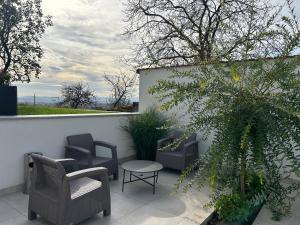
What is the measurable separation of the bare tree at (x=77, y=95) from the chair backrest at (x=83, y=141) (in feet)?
31.5

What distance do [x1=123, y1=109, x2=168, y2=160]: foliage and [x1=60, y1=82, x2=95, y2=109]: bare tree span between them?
8.74 meters

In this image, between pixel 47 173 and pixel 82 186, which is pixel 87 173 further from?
pixel 47 173

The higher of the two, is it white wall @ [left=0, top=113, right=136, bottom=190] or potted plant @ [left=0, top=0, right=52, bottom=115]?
potted plant @ [left=0, top=0, right=52, bottom=115]

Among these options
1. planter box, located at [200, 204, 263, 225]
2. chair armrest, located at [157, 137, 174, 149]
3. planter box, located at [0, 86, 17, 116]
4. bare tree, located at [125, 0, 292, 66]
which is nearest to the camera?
planter box, located at [200, 204, 263, 225]

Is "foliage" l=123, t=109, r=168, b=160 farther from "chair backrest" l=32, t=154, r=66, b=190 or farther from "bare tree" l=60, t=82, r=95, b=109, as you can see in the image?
"bare tree" l=60, t=82, r=95, b=109

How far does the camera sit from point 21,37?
1176 cm

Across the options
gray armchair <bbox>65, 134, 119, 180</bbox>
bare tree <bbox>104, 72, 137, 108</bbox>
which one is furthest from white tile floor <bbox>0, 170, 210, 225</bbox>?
bare tree <bbox>104, 72, 137, 108</bbox>

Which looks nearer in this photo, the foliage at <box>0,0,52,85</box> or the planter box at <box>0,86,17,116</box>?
the planter box at <box>0,86,17,116</box>

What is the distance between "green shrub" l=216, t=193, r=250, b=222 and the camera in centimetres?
300

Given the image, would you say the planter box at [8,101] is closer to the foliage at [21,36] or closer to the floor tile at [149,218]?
the floor tile at [149,218]

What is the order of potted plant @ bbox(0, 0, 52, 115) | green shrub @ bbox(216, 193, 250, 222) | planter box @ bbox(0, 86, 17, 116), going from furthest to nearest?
potted plant @ bbox(0, 0, 52, 115) → planter box @ bbox(0, 86, 17, 116) → green shrub @ bbox(216, 193, 250, 222)

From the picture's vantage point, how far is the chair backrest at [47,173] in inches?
A: 112

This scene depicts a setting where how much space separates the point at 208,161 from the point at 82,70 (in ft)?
34.8

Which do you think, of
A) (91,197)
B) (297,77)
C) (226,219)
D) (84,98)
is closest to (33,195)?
(91,197)
